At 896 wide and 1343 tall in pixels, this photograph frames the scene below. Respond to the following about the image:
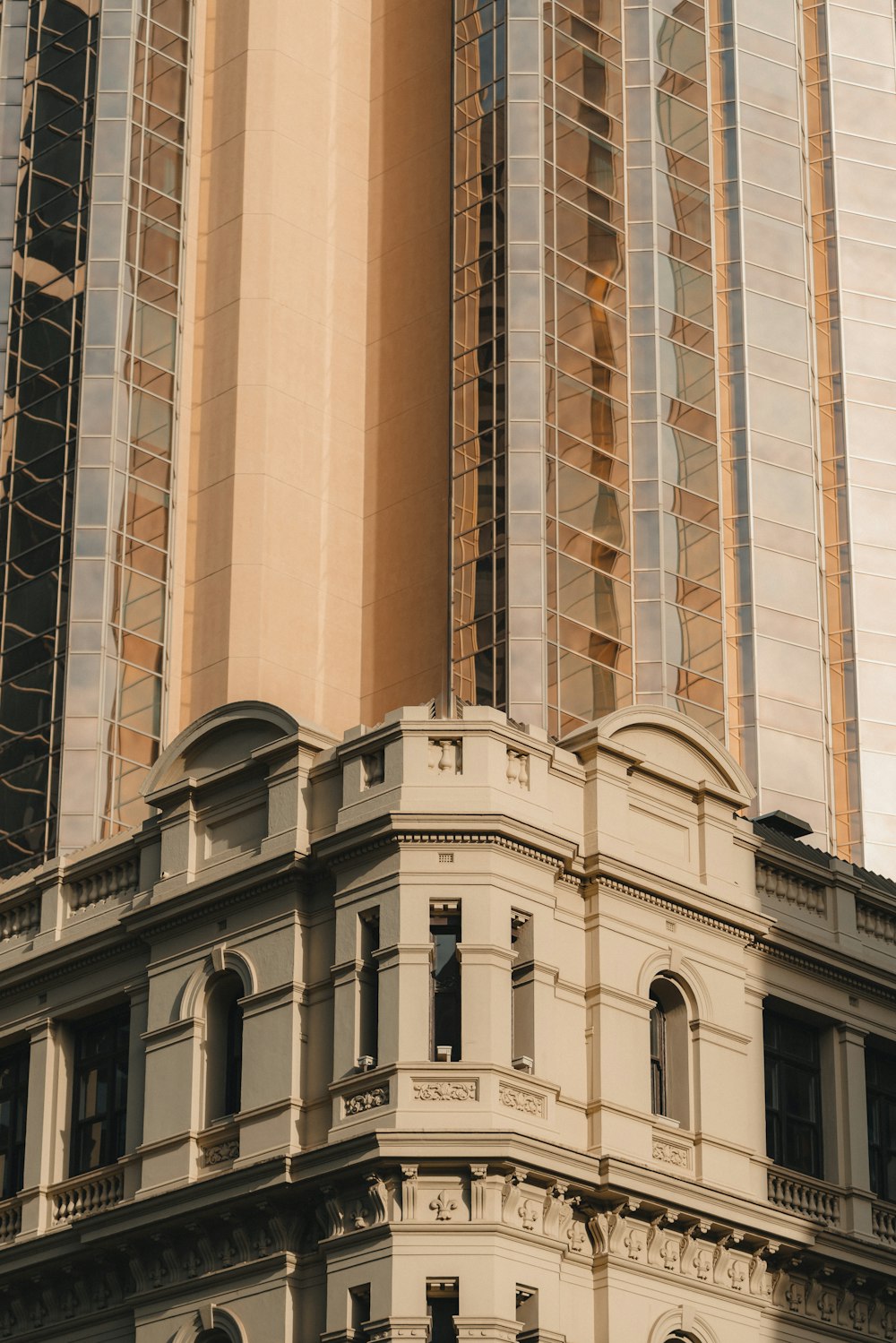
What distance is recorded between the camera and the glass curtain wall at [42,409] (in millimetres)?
71125

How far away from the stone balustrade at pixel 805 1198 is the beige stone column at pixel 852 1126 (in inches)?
13.2

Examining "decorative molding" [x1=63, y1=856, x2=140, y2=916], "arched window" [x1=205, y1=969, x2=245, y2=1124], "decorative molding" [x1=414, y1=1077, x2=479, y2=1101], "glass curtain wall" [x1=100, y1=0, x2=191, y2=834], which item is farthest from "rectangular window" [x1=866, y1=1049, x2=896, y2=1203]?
"glass curtain wall" [x1=100, y1=0, x2=191, y2=834]

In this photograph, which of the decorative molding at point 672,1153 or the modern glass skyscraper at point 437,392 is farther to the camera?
the modern glass skyscraper at point 437,392

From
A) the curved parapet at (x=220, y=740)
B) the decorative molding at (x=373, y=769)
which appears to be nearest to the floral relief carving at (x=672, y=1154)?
the decorative molding at (x=373, y=769)

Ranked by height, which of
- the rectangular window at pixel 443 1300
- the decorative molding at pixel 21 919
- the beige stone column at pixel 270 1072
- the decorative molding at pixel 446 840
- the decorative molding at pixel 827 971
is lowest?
the rectangular window at pixel 443 1300

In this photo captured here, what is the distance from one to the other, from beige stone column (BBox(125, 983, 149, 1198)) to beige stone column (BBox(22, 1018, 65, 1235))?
1.85 meters

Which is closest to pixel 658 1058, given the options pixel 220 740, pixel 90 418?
pixel 220 740

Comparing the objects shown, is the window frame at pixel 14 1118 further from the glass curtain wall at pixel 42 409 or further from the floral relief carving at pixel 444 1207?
the glass curtain wall at pixel 42 409

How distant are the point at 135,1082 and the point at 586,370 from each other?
33.6 meters

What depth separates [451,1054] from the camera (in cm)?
3894

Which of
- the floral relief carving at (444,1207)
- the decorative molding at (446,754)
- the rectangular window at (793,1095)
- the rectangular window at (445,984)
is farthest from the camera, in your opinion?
the rectangular window at (793,1095)

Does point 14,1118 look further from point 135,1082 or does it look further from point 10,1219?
point 135,1082

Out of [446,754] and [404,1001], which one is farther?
[446,754]

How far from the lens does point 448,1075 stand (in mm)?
38469
